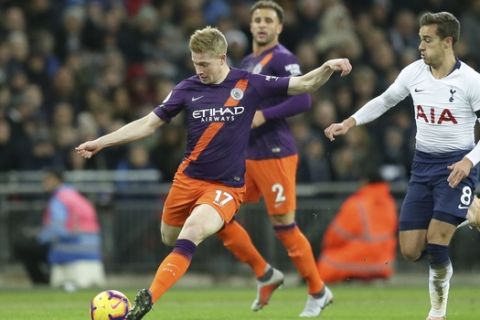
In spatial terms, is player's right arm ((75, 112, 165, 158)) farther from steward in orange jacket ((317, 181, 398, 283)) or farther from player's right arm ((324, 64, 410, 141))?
steward in orange jacket ((317, 181, 398, 283))

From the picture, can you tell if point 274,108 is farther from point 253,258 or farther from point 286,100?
point 253,258

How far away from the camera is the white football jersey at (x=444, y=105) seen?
36.4ft

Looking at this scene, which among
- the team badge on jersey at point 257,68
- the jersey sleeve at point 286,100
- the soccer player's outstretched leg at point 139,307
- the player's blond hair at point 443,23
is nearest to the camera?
the soccer player's outstretched leg at point 139,307

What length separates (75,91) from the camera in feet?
69.4

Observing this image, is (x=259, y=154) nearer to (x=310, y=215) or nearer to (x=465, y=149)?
(x=465, y=149)

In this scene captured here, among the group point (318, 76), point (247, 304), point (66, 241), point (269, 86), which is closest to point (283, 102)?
point (269, 86)

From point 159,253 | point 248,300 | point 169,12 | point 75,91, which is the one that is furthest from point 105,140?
point 169,12

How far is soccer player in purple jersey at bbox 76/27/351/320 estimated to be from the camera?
433 inches

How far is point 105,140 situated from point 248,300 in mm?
5221

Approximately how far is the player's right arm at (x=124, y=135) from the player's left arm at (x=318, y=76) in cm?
123

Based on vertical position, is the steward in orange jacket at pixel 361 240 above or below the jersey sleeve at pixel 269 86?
below

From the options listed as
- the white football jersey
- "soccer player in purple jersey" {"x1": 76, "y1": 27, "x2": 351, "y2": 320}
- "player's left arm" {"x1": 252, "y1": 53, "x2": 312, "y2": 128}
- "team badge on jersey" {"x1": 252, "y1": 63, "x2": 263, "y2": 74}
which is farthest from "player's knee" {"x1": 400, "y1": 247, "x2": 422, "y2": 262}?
"team badge on jersey" {"x1": 252, "y1": 63, "x2": 263, "y2": 74}

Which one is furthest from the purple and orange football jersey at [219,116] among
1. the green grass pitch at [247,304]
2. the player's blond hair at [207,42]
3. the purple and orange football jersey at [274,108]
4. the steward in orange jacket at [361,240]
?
the steward in orange jacket at [361,240]

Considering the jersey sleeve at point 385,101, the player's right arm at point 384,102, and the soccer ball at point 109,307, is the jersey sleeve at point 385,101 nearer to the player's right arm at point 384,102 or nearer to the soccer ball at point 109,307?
the player's right arm at point 384,102
